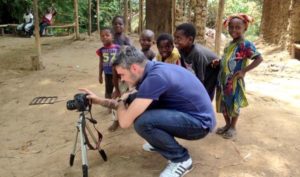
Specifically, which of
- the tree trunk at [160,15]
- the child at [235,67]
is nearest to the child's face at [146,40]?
the child at [235,67]

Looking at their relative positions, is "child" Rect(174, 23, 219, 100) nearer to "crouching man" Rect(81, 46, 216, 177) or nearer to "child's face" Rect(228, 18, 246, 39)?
"child's face" Rect(228, 18, 246, 39)

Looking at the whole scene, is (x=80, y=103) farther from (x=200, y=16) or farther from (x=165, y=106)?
(x=200, y=16)

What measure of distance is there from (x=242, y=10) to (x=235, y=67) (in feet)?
42.0

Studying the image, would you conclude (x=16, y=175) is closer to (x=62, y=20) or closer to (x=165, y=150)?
(x=165, y=150)

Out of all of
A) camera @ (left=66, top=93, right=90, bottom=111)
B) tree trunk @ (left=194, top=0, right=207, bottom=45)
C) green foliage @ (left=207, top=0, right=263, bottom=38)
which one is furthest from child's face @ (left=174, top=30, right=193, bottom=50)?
green foliage @ (left=207, top=0, right=263, bottom=38)

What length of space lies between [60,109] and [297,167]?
3.34 m

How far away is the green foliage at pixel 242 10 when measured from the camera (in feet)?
48.4

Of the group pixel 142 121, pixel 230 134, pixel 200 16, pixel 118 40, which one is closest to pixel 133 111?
pixel 142 121

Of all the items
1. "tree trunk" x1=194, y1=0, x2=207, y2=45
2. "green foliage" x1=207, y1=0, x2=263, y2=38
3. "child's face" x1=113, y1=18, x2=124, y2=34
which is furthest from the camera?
"green foliage" x1=207, y1=0, x2=263, y2=38

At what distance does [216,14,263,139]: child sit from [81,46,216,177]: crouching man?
750mm

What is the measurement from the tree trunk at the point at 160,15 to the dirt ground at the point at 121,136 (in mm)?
2756

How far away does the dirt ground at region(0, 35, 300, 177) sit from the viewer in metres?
3.15

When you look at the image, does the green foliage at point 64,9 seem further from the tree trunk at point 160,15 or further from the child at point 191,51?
the child at point 191,51

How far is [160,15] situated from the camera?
957 centimetres
